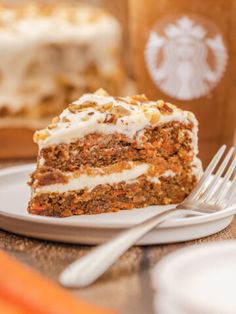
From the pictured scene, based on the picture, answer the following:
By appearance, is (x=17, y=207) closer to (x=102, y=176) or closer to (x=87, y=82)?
(x=102, y=176)

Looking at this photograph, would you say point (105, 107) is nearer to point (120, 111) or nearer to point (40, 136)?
point (120, 111)

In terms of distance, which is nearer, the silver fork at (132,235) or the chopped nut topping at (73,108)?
the silver fork at (132,235)

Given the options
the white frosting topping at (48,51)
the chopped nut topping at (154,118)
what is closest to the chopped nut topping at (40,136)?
the chopped nut topping at (154,118)

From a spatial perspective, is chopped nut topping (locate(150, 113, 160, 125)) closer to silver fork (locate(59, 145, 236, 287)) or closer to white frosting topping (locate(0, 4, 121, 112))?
silver fork (locate(59, 145, 236, 287))

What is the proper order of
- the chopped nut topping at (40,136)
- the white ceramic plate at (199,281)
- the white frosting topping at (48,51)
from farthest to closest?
the white frosting topping at (48,51), the chopped nut topping at (40,136), the white ceramic plate at (199,281)

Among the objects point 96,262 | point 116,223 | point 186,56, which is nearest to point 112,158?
point 116,223

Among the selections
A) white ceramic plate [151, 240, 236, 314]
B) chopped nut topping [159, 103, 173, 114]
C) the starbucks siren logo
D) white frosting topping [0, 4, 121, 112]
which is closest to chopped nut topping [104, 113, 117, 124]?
chopped nut topping [159, 103, 173, 114]

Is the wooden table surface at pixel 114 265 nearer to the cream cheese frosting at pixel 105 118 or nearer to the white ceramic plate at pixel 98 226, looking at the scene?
the white ceramic plate at pixel 98 226

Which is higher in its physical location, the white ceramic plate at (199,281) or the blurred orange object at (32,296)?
the white ceramic plate at (199,281)
